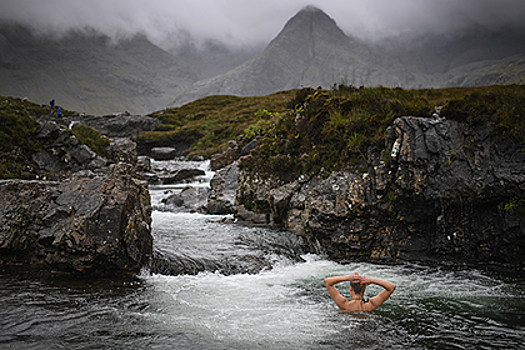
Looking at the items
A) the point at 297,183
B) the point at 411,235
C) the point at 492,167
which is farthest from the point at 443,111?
the point at 297,183

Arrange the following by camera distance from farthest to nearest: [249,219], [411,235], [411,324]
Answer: [249,219] < [411,235] < [411,324]

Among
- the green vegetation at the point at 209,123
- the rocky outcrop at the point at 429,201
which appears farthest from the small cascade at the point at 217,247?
the green vegetation at the point at 209,123

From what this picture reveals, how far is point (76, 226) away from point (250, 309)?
16.5ft

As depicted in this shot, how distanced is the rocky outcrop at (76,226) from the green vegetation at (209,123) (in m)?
30.5

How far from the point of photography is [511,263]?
8594 mm

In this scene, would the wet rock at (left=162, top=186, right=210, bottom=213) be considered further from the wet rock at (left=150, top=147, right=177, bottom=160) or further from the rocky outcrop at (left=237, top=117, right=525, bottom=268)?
the wet rock at (left=150, top=147, right=177, bottom=160)

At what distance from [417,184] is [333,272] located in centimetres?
393

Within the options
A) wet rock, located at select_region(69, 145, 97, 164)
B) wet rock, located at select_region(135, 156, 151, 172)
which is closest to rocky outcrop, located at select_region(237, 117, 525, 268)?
wet rock, located at select_region(69, 145, 97, 164)

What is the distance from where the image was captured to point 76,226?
24.9 feet

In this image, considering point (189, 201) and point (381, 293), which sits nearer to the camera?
point (381, 293)

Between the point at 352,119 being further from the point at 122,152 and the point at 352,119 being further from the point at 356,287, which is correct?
the point at 122,152

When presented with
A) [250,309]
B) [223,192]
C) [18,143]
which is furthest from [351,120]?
[18,143]

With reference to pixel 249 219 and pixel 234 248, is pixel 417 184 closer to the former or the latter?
pixel 234 248

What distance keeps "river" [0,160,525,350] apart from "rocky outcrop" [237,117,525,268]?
86 cm
